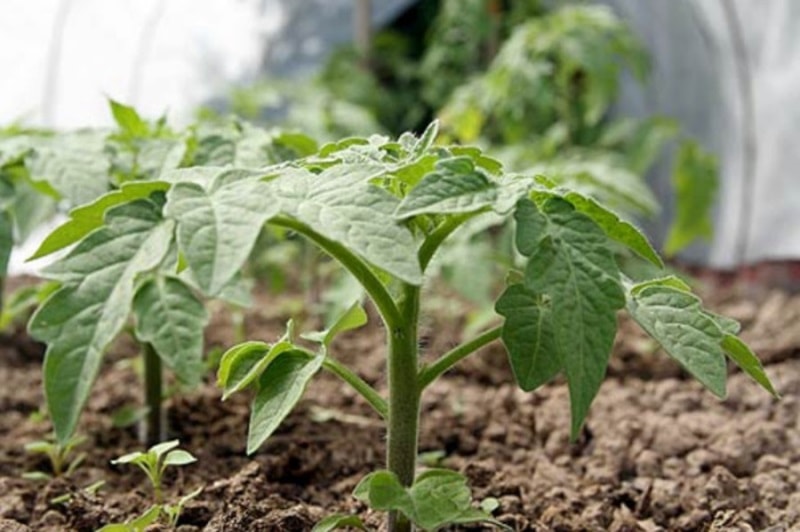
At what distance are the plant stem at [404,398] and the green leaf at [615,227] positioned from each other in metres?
0.21

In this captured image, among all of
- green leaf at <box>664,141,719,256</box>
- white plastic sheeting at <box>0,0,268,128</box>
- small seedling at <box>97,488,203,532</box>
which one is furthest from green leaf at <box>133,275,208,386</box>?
white plastic sheeting at <box>0,0,268,128</box>

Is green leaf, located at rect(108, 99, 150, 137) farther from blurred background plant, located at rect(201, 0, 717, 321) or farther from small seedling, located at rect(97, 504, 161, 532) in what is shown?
small seedling, located at rect(97, 504, 161, 532)

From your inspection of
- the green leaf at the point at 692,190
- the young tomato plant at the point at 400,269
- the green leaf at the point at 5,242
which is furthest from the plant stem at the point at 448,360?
the green leaf at the point at 692,190

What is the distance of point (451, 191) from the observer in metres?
1.15

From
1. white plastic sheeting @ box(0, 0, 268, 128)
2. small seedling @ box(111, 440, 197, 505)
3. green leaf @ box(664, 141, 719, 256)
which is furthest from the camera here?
white plastic sheeting @ box(0, 0, 268, 128)

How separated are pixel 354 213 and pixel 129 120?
2.90 ft

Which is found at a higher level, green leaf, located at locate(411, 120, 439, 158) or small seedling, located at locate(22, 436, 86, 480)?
green leaf, located at locate(411, 120, 439, 158)

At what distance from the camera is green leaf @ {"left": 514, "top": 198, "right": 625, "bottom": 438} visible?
1.11 meters

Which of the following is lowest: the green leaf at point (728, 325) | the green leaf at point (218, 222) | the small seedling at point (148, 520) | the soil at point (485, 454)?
the soil at point (485, 454)

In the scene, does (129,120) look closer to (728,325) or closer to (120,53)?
(728,325)

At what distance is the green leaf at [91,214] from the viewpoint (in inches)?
48.0

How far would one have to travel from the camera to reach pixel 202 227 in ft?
3.50

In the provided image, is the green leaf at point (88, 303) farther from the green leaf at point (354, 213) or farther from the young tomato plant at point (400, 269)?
the green leaf at point (354, 213)

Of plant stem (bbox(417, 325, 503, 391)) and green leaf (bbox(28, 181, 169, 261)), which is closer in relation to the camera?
green leaf (bbox(28, 181, 169, 261))
